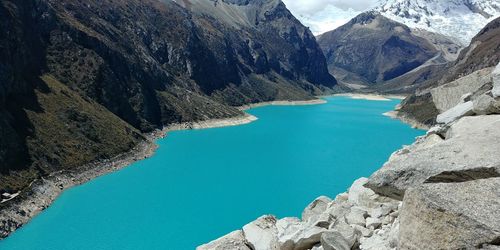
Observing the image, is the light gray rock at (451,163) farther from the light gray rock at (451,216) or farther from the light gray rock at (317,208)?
the light gray rock at (317,208)

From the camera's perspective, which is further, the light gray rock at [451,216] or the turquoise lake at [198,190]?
the turquoise lake at [198,190]

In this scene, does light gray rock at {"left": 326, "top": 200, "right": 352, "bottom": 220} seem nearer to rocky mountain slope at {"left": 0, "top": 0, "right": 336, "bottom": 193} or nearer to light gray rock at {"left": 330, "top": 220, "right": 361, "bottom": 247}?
light gray rock at {"left": 330, "top": 220, "right": 361, "bottom": 247}

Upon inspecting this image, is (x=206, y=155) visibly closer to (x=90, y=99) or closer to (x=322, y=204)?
(x=90, y=99)

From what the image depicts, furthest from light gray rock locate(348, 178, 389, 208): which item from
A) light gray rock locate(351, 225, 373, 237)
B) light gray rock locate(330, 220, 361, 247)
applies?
light gray rock locate(330, 220, 361, 247)

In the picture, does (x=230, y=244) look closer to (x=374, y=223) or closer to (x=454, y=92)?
(x=374, y=223)

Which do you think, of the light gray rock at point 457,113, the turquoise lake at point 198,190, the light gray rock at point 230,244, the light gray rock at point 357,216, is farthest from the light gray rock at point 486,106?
the turquoise lake at point 198,190

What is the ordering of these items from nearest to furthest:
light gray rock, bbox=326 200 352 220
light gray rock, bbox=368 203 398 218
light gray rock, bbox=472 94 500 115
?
light gray rock, bbox=368 203 398 218, light gray rock, bbox=326 200 352 220, light gray rock, bbox=472 94 500 115
